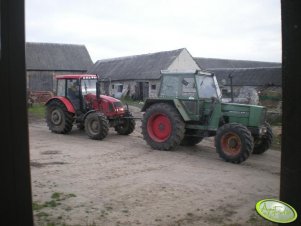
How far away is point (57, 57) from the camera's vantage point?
39500mm

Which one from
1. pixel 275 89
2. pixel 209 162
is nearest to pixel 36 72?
pixel 275 89

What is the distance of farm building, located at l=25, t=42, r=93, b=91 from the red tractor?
23.8 metres

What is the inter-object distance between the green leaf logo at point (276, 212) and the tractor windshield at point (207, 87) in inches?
A: 321

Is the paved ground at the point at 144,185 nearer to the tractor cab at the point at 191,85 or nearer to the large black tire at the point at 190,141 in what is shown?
the large black tire at the point at 190,141

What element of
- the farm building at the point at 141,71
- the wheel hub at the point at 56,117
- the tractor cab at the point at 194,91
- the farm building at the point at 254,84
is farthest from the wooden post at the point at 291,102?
the farm building at the point at 141,71

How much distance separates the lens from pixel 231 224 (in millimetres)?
4953

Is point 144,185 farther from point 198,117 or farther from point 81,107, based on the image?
point 81,107

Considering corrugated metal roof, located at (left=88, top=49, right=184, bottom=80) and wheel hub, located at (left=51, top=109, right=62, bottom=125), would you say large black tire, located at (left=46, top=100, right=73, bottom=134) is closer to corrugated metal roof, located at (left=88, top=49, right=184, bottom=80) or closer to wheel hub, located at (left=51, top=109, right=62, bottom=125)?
wheel hub, located at (left=51, top=109, right=62, bottom=125)

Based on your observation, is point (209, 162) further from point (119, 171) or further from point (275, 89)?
point (275, 89)

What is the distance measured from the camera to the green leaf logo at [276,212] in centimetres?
199

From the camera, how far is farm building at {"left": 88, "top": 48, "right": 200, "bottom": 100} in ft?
109

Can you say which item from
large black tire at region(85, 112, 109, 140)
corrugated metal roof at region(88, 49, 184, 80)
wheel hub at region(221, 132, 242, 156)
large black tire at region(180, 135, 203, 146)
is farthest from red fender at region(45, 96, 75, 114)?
corrugated metal roof at region(88, 49, 184, 80)

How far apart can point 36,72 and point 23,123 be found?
36.6m

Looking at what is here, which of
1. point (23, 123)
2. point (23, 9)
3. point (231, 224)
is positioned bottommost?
point (231, 224)
